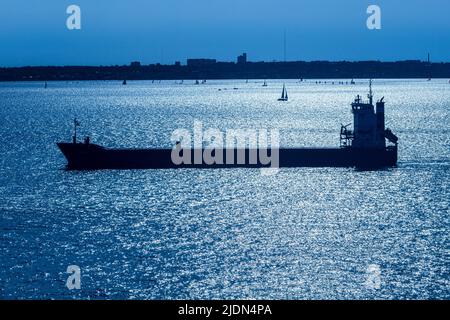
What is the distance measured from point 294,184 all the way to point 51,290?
35037mm

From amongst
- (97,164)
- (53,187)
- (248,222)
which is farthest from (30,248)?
(97,164)

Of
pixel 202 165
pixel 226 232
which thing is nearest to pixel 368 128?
pixel 202 165

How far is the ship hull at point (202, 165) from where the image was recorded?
77.2 meters

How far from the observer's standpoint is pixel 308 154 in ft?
260

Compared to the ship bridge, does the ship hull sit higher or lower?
lower

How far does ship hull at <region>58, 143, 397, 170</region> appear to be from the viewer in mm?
77250

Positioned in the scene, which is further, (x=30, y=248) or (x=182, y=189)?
(x=182, y=189)

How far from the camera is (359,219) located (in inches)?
2080

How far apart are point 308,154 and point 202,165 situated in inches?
374

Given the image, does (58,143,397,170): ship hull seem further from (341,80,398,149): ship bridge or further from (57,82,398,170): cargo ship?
(341,80,398,149): ship bridge

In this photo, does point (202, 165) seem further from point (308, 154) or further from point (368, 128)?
point (368, 128)

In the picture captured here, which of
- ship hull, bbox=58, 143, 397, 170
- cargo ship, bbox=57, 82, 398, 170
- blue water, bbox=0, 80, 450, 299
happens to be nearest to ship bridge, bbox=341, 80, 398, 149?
cargo ship, bbox=57, 82, 398, 170
